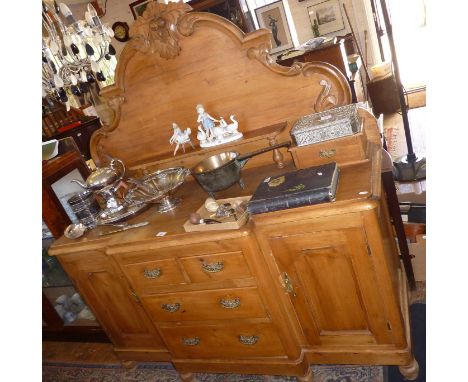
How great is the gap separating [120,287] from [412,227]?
180 centimetres

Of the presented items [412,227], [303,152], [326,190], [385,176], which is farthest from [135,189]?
[412,227]

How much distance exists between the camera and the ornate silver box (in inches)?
60.3

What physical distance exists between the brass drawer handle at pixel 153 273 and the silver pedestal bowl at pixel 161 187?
0.33 meters

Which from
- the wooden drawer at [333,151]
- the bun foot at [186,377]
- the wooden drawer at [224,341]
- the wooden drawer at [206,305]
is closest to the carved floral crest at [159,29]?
the wooden drawer at [333,151]

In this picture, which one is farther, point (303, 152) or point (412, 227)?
point (412, 227)

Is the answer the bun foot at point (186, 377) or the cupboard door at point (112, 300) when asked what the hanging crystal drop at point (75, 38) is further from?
the bun foot at point (186, 377)

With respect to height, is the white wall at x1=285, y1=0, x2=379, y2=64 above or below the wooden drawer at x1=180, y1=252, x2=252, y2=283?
above

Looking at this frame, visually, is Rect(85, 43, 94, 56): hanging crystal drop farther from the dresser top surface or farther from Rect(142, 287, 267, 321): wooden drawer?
Rect(142, 287, 267, 321): wooden drawer

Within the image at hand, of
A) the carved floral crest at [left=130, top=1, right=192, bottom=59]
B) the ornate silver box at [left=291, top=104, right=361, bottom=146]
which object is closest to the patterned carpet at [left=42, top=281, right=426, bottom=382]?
the ornate silver box at [left=291, top=104, right=361, bottom=146]

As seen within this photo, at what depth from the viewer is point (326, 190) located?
1.35 m

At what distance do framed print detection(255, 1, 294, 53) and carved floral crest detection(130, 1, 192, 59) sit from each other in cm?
458
